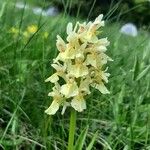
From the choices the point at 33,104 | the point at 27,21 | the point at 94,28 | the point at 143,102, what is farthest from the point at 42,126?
the point at 27,21

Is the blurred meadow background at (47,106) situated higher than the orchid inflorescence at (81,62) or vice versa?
the orchid inflorescence at (81,62)

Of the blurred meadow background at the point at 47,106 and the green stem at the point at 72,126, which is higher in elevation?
the green stem at the point at 72,126

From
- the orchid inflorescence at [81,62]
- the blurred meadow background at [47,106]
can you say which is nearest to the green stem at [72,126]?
the orchid inflorescence at [81,62]

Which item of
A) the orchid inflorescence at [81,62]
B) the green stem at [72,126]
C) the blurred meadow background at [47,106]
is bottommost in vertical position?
the blurred meadow background at [47,106]

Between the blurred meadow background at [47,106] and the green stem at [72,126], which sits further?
the blurred meadow background at [47,106]

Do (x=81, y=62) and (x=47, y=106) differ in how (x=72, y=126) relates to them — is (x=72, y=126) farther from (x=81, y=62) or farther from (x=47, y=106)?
(x=47, y=106)

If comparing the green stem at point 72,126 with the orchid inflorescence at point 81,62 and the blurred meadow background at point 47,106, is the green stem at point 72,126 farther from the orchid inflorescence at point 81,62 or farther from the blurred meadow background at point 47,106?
the blurred meadow background at point 47,106

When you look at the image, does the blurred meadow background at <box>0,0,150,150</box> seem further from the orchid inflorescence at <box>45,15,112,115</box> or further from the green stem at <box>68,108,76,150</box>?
the orchid inflorescence at <box>45,15,112,115</box>

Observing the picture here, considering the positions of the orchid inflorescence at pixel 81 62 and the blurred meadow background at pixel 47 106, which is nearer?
the orchid inflorescence at pixel 81 62

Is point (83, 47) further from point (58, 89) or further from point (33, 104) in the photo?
point (33, 104)

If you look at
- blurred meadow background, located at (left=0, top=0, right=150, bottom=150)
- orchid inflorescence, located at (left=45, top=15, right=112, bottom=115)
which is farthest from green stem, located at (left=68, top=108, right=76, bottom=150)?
blurred meadow background, located at (left=0, top=0, right=150, bottom=150)

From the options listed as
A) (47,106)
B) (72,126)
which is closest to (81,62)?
(72,126)

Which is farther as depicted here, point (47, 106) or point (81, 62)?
point (47, 106)
